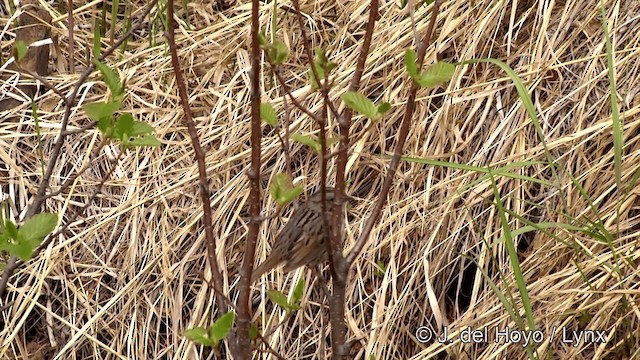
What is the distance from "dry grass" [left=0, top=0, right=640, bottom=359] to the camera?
2600 millimetres

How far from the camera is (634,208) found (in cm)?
263

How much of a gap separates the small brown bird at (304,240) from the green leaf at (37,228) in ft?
1.98

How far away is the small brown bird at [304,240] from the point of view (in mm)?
2195

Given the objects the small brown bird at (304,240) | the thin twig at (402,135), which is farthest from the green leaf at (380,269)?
the thin twig at (402,135)

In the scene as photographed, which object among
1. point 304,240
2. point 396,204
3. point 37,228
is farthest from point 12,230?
point 396,204

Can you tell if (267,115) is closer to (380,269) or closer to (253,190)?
(253,190)

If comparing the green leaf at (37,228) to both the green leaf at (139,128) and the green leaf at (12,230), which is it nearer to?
the green leaf at (12,230)

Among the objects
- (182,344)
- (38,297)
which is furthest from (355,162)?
(38,297)

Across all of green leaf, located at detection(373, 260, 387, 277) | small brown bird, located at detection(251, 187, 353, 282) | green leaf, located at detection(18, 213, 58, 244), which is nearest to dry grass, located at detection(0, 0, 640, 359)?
green leaf, located at detection(373, 260, 387, 277)

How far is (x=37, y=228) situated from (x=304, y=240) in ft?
2.13

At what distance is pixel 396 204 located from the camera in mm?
2805

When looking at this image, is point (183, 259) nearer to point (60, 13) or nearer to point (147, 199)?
point (147, 199)

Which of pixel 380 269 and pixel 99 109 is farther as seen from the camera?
pixel 380 269

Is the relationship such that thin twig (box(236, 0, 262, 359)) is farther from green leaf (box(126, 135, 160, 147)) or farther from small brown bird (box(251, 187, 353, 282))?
small brown bird (box(251, 187, 353, 282))
